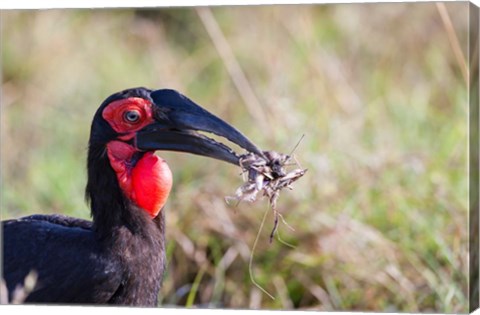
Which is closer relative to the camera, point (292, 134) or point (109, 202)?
point (109, 202)

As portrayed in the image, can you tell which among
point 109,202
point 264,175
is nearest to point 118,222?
point 109,202

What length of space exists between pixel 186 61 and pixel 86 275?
7.72ft

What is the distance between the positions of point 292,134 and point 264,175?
131 cm

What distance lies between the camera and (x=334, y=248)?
414 cm

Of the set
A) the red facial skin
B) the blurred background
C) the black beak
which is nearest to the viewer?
the black beak

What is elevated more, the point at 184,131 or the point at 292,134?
the point at 184,131

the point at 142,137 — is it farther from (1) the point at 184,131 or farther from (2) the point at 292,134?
(2) the point at 292,134

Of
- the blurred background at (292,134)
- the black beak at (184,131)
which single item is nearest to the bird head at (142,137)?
the black beak at (184,131)

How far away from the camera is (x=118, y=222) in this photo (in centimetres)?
327

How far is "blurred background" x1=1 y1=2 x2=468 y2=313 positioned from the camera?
4059 millimetres

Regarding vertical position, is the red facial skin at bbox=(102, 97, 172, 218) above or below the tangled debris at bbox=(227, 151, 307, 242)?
above

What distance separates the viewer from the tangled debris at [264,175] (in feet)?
10.4

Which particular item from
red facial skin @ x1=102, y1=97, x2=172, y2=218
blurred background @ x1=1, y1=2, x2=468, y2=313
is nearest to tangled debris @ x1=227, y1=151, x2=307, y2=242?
red facial skin @ x1=102, y1=97, x2=172, y2=218

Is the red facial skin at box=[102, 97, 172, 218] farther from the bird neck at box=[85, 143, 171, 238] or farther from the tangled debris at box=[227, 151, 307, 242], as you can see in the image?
the tangled debris at box=[227, 151, 307, 242]
